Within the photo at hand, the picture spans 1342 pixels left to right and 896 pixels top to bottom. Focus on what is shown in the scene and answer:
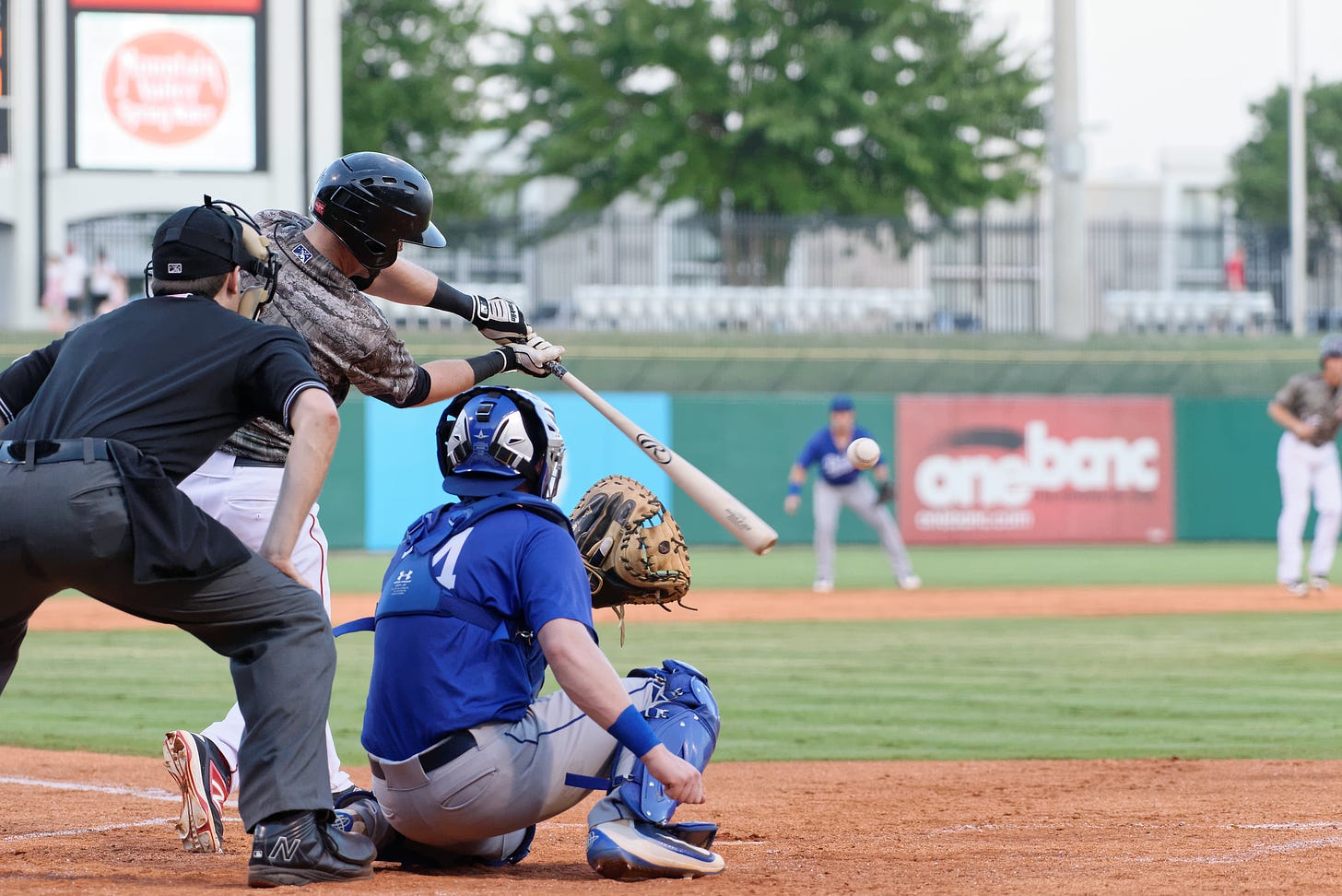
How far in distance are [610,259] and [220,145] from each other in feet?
21.4

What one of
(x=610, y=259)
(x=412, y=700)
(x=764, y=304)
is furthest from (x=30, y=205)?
(x=412, y=700)

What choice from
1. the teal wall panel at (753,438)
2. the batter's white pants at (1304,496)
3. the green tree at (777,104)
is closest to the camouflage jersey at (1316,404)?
the batter's white pants at (1304,496)

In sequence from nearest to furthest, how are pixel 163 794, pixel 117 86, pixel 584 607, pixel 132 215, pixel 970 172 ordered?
1. pixel 584 607
2. pixel 163 794
3. pixel 117 86
4. pixel 132 215
5. pixel 970 172

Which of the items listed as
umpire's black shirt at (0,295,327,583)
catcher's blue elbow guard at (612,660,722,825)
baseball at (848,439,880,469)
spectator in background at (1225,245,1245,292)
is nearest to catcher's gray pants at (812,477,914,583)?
baseball at (848,439,880,469)

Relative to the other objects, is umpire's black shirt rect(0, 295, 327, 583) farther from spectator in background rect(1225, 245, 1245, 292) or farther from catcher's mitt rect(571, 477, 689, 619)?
spectator in background rect(1225, 245, 1245, 292)

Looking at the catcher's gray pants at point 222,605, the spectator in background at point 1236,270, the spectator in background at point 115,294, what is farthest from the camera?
the spectator in background at point 1236,270

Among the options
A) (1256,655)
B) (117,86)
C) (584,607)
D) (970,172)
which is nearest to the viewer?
→ (584,607)

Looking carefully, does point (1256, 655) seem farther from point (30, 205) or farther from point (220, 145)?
point (30, 205)

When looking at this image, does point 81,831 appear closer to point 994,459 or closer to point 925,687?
point 925,687

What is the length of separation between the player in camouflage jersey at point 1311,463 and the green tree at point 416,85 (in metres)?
28.7

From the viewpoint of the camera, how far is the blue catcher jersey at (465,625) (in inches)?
166

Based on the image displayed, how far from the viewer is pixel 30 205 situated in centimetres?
2653

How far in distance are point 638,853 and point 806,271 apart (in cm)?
2602

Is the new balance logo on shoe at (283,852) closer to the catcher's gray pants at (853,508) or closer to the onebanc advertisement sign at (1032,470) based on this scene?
the catcher's gray pants at (853,508)
